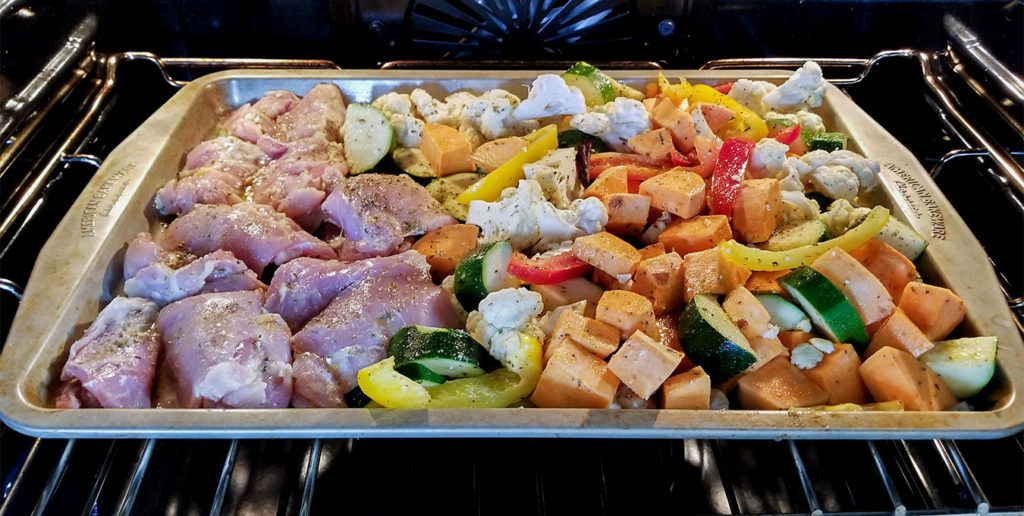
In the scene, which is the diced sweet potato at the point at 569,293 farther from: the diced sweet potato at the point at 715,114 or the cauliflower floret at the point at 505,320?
the diced sweet potato at the point at 715,114

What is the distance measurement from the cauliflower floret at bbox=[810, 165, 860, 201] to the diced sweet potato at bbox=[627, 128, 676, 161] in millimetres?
462

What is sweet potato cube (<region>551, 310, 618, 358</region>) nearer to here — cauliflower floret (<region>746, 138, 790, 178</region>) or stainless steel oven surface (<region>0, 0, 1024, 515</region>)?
stainless steel oven surface (<region>0, 0, 1024, 515</region>)

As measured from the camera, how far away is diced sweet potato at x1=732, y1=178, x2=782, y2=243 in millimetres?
1943

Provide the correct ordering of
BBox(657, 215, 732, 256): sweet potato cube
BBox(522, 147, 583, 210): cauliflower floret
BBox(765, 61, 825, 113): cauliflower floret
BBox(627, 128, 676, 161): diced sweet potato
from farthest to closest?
BBox(765, 61, 825, 113): cauliflower floret
BBox(627, 128, 676, 161): diced sweet potato
BBox(522, 147, 583, 210): cauliflower floret
BBox(657, 215, 732, 256): sweet potato cube

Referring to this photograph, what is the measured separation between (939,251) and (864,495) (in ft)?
2.35

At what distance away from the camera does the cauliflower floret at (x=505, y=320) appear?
1630mm

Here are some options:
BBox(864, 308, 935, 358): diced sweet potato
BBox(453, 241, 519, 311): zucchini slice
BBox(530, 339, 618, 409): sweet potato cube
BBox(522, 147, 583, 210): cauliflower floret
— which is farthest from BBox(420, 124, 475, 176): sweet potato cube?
BBox(864, 308, 935, 358): diced sweet potato

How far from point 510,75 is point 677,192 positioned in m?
0.93

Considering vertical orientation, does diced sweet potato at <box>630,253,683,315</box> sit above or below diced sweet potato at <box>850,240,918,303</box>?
below

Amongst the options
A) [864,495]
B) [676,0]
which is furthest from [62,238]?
Answer: [676,0]

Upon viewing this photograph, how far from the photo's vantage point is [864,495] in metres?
1.64

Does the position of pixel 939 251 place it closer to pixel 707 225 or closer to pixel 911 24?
pixel 707 225

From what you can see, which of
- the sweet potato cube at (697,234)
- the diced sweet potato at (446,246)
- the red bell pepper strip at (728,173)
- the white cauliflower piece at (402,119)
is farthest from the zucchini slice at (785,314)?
the white cauliflower piece at (402,119)

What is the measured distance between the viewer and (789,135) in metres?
2.28
